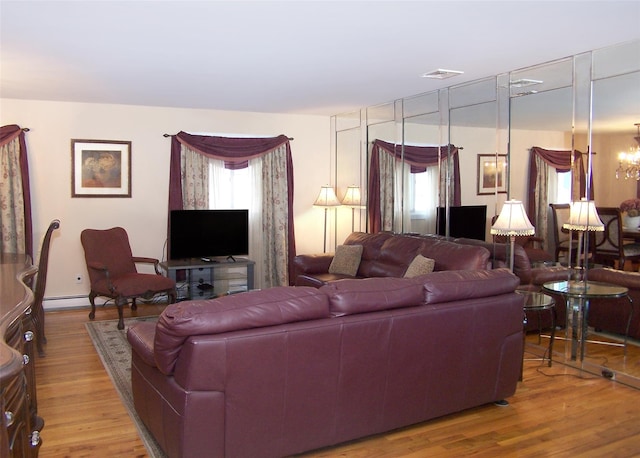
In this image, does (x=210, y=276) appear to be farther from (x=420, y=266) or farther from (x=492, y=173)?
(x=492, y=173)

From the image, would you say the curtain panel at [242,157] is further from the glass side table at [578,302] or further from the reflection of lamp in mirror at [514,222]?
the glass side table at [578,302]

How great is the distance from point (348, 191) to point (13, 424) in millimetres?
5832

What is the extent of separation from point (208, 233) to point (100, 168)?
1.48 metres

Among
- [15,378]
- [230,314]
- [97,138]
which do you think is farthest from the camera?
[97,138]

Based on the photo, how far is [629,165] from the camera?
415 centimetres

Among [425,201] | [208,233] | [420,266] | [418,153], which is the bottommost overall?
[420,266]

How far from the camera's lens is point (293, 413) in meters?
2.78

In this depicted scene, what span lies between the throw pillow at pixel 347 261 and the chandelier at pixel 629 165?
9.30 feet

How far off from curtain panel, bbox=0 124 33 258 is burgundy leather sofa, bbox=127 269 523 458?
3.84m

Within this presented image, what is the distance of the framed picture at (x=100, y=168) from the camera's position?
21.3ft

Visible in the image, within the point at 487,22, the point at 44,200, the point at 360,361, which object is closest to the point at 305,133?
the point at 44,200

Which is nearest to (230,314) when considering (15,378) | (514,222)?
(15,378)

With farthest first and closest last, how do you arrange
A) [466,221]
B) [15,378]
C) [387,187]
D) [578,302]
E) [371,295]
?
[387,187] < [466,221] < [578,302] < [371,295] < [15,378]

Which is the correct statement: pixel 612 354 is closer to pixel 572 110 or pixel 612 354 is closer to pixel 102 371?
pixel 572 110
